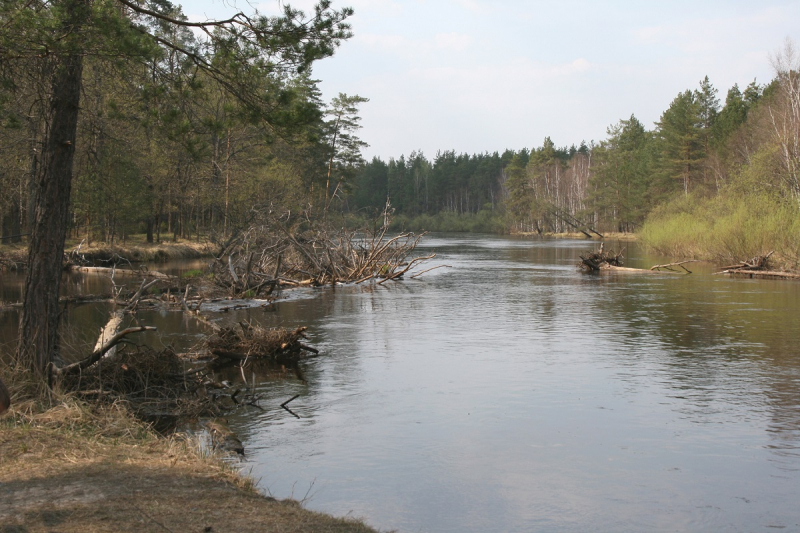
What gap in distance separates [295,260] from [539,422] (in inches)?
873

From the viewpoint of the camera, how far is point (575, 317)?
20.6 metres

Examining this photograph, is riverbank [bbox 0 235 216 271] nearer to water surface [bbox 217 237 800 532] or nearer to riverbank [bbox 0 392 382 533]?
water surface [bbox 217 237 800 532]

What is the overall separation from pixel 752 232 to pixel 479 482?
3038 centimetres

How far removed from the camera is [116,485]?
5773mm

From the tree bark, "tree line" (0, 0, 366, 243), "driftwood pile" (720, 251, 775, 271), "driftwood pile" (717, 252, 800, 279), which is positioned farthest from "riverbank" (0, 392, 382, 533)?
"driftwood pile" (720, 251, 775, 271)

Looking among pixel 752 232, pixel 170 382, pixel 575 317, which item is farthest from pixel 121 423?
pixel 752 232

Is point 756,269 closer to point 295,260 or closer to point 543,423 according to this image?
point 295,260

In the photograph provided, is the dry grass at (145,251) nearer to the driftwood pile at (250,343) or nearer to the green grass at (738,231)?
the driftwood pile at (250,343)

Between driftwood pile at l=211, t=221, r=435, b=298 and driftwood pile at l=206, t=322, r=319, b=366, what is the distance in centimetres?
956

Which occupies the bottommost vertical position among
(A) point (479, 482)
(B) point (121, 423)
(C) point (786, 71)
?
(A) point (479, 482)

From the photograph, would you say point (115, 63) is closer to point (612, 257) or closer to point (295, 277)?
point (295, 277)

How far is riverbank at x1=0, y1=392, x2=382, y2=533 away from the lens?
5.01 meters

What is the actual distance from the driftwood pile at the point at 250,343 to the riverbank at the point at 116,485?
5.60 metres

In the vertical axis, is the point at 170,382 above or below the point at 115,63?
below
